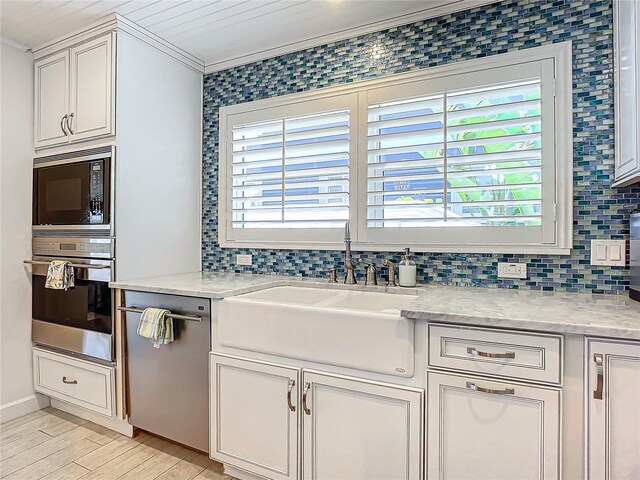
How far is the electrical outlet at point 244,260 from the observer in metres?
2.62

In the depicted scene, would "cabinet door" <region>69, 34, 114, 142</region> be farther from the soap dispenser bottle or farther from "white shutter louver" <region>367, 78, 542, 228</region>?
the soap dispenser bottle

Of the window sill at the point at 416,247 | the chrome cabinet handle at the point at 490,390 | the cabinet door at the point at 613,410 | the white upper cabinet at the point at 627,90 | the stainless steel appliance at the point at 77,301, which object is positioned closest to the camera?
the cabinet door at the point at 613,410

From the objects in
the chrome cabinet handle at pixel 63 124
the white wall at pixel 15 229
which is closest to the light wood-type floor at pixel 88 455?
the white wall at pixel 15 229

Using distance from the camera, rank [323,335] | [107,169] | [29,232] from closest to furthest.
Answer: [323,335]
[107,169]
[29,232]

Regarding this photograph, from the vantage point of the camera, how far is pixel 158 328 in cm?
192

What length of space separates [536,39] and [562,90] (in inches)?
11.5

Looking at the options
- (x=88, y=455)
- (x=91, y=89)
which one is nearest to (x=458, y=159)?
(x=91, y=89)

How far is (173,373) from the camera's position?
1978mm

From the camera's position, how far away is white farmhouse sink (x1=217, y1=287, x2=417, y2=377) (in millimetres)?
1428

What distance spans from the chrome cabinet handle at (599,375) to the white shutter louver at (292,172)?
4.58 feet

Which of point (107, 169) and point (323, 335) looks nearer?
point (323, 335)

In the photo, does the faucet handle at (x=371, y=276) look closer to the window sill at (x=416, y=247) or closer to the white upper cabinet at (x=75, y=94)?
the window sill at (x=416, y=247)

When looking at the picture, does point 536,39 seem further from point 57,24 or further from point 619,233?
point 57,24

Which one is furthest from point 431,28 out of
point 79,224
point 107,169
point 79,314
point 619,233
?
point 79,314
